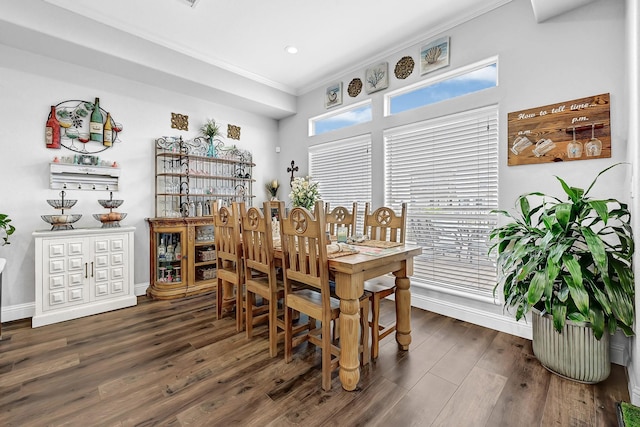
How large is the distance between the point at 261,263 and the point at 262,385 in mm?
868

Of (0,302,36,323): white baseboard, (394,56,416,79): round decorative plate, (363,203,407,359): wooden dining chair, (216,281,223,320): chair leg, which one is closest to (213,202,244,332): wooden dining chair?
(216,281,223,320): chair leg

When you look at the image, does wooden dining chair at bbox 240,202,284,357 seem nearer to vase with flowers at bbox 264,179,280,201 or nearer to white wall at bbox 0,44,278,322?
white wall at bbox 0,44,278,322

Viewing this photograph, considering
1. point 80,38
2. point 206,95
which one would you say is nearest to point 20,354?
point 80,38

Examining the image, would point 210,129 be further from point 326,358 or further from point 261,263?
point 326,358

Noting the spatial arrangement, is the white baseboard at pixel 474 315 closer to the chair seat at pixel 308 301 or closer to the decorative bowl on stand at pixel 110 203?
the chair seat at pixel 308 301

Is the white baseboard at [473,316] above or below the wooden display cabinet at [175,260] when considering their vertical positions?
below

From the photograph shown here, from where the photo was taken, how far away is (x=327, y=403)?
1747 millimetres

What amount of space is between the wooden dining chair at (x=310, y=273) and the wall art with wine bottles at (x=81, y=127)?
114 inches

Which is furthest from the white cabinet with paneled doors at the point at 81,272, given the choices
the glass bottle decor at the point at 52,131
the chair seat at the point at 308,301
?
the chair seat at the point at 308,301

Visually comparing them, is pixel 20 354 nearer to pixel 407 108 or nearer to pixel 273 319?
pixel 273 319

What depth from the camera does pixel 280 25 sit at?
314 centimetres

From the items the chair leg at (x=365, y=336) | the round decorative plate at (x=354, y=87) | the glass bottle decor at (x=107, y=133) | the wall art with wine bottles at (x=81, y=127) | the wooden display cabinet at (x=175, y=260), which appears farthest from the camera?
the round decorative plate at (x=354, y=87)

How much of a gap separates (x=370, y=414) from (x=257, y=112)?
4.55 meters

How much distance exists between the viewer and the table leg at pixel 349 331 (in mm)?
1842
